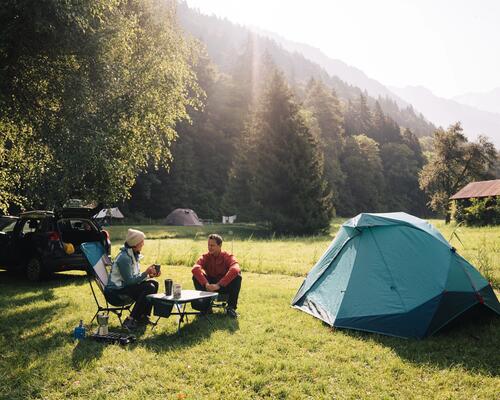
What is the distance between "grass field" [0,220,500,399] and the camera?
450 centimetres

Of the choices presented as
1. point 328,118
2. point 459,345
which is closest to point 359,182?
point 328,118

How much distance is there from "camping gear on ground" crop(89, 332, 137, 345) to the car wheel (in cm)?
495

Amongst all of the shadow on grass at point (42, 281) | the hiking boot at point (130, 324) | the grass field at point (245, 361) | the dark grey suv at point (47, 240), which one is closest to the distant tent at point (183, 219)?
the shadow on grass at point (42, 281)

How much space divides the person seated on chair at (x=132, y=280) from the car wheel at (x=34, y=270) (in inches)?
176

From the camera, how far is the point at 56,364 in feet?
16.8

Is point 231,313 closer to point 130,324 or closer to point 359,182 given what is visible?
point 130,324

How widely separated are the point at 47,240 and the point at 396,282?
7969mm

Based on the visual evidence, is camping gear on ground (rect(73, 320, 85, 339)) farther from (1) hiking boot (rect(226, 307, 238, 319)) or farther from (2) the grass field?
(1) hiking boot (rect(226, 307, 238, 319))

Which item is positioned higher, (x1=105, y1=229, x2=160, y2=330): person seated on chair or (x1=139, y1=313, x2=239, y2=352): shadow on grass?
(x1=105, y1=229, x2=160, y2=330): person seated on chair

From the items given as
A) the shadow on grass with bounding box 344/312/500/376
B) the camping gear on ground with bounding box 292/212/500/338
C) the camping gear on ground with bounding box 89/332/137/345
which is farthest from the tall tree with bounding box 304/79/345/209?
the camping gear on ground with bounding box 89/332/137/345

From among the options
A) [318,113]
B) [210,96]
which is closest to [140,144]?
[210,96]

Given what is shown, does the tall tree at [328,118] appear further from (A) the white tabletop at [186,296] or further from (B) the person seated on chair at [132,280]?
(B) the person seated on chair at [132,280]

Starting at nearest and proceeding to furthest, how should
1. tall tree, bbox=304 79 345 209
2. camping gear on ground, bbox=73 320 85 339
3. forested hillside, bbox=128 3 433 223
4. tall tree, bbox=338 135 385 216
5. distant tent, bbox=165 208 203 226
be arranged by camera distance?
camping gear on ground, bbox=73 320 85 339 < forested hillside, bbox=128 3 433 223 < distant tent, bbox=165 208 203 226 < tall tree, bbox=304 79 345 209 < tall tree, bbox=338 135 385 216

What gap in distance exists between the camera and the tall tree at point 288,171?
31.8 metres
